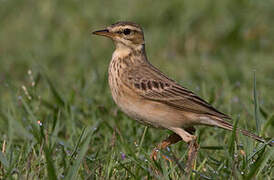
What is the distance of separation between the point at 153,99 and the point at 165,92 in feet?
0.62

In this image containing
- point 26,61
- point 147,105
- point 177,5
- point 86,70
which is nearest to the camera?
point 147,105

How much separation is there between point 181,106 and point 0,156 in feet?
6.47

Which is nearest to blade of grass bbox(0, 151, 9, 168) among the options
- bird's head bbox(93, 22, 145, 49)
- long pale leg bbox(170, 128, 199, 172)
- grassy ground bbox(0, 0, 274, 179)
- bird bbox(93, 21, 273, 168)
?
grassy ground bbox(0, 0, 274, 179)

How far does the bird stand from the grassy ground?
269 millimetres

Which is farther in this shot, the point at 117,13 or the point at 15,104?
the point at 117,13

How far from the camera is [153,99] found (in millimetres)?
5543

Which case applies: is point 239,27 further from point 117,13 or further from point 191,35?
point 117,13

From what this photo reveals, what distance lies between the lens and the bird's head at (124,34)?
19.6ft

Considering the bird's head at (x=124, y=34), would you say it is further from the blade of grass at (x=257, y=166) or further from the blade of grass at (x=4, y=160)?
the blade of grass at (x=257, y=166)

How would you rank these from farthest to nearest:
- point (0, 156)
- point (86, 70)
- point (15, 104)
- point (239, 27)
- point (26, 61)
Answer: point (239, 27)
point (26, 61)
point (86, 70)
point (15, 104)
point (0, 156)

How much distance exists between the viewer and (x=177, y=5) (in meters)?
11.1

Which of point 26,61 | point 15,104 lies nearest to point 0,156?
point 15,104

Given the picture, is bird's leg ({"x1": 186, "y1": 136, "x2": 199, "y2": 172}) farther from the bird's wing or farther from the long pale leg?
the bird's wing

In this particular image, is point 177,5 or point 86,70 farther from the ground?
point 177,5
